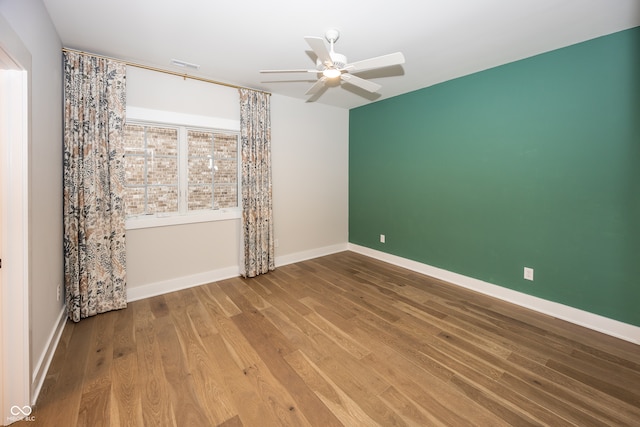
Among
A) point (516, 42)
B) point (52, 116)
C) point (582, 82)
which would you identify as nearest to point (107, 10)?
point (52, 116)

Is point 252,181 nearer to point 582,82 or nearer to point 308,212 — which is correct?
point 308,212

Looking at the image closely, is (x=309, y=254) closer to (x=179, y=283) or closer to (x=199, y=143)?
(x=179, y=283)

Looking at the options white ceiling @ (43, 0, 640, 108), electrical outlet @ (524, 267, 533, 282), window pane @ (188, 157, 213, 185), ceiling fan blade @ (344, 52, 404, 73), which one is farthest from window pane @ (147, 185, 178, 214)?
electrical outlet @ (524, 267, 533, 282)

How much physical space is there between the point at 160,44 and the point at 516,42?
3.45 metres

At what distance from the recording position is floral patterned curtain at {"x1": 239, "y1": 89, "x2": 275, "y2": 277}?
3689 mm

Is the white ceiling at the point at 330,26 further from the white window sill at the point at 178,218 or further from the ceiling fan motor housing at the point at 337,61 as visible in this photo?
the white window sill at the point at 178,218

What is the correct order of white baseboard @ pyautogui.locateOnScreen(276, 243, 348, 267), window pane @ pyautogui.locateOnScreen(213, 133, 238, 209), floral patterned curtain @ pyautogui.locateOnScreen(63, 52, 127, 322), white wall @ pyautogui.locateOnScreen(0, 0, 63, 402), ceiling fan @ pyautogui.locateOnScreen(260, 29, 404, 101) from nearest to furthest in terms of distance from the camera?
1. white wall @ pyautogui.locateOnScreen(0, 0, 63, 402)
2. ceiling fan @ pyautogui.locateOnScreen(260, 29, 404, 101)
3. floral patterned curtain @ pyautogui.locateOnScreen(63, 52, 127, 322)
4. window pane @ pyautogui.locateOnScreen(213, 133, 238, 209)
5. white baseboard @ pyautogui.locateOnScreen(276, 243, 348, 267)

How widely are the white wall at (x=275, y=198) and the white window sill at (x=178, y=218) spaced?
0.19 ft

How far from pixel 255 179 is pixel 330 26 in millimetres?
2162

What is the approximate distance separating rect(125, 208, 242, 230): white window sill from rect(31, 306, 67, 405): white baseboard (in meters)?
1.02

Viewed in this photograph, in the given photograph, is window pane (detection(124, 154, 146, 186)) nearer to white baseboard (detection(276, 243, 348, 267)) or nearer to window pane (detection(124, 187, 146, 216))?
window pane (detection(124, 187, 146, 216))


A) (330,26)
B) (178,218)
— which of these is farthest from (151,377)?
(330,26)

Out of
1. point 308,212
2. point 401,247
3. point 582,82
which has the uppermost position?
point 582,82

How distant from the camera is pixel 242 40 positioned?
2510 millimetres
